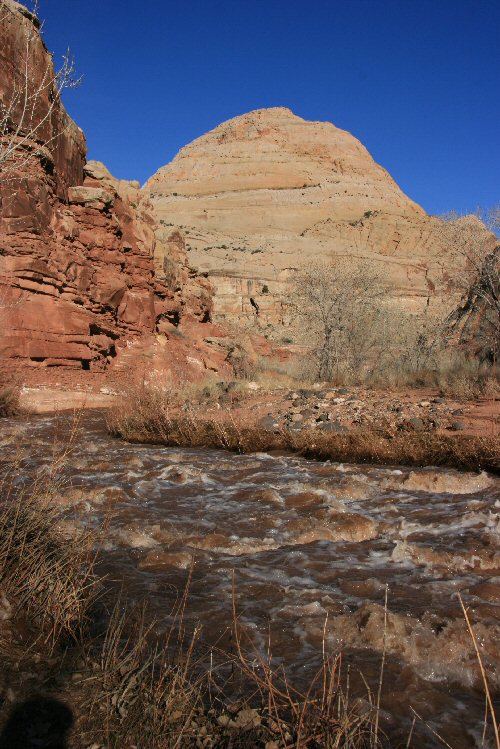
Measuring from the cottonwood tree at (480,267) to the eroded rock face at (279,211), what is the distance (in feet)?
63.7

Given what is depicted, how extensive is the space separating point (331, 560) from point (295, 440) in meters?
4.82

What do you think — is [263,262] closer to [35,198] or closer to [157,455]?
[35,198]

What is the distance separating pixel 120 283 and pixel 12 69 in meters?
7.09

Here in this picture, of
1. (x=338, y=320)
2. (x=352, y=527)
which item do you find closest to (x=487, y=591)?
(x=352, y=527)

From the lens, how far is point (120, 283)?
59.9ft

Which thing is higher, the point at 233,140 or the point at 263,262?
the point at 233,140

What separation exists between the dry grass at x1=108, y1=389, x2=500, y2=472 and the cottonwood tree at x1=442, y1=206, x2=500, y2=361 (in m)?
6.38

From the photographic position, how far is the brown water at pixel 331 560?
2.59 meters

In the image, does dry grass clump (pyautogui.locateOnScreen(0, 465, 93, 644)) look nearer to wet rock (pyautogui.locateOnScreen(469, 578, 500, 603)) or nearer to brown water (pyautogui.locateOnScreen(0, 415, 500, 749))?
brown water (pyautogui.locateOnScreen(0, 415, 500, 749))

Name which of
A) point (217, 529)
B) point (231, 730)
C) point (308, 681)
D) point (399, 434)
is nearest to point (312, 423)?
point (399, 434)

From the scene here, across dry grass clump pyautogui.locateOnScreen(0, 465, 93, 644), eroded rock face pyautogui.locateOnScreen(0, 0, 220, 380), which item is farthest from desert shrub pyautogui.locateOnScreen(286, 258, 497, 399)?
dry grass clump pyautogui.locateOnScreen(0, 465, 93, 644)

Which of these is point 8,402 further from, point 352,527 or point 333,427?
point 352,527

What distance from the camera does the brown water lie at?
2594mm

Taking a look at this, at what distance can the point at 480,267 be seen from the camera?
13.5 metres
